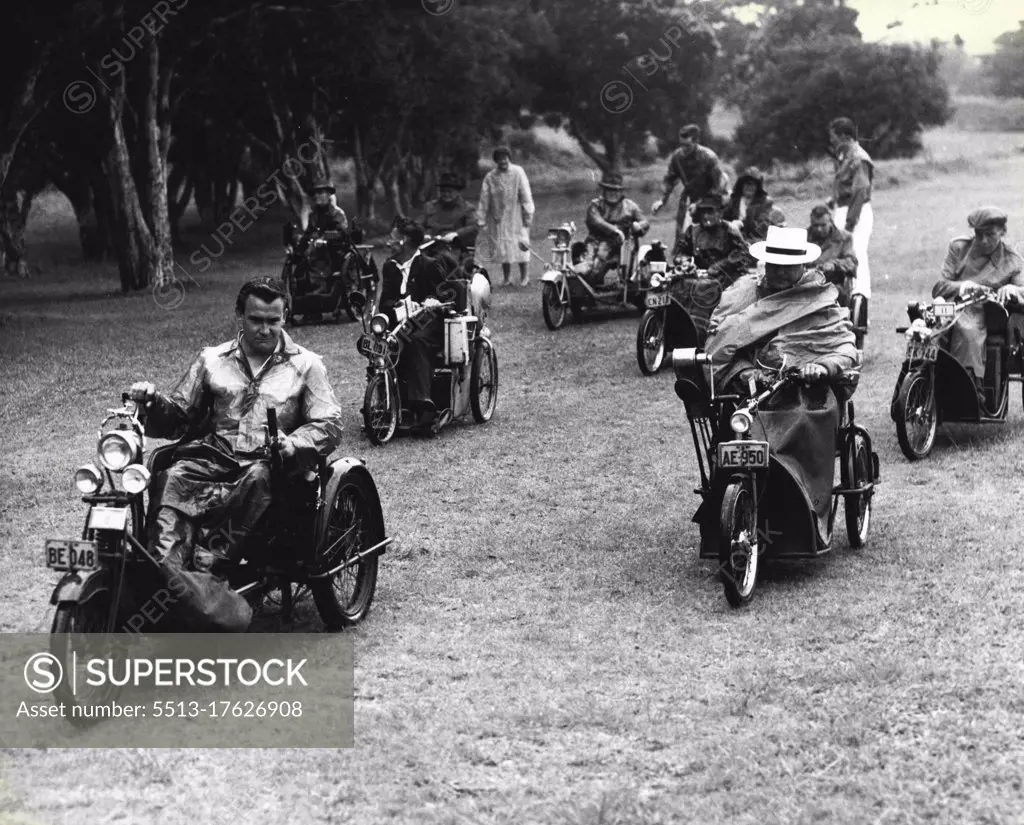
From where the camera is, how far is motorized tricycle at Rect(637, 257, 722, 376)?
14219 mm

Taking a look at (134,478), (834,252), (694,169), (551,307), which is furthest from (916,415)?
(694,169)

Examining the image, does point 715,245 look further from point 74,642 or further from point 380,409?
point 74,642

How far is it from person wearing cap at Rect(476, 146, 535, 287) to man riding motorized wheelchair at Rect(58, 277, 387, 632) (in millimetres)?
14602

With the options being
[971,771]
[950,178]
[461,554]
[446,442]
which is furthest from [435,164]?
[971,771]

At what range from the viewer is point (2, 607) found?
732cm

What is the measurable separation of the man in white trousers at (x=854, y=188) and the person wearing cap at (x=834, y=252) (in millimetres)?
1234

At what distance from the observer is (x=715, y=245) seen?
49.0 ft

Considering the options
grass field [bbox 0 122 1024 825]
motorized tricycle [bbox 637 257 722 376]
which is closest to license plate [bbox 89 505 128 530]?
grass field [bbox 0 122 1024 825]

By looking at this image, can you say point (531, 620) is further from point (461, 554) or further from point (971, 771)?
point (971, 771)

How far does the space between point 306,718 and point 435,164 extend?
4670 cm

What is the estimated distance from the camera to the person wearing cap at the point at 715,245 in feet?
48.4

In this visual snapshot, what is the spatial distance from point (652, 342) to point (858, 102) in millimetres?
44084

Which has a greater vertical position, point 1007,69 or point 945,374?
point 945,374

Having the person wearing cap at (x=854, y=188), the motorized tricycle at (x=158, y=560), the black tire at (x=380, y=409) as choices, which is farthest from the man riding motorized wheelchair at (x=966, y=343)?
the motorized tricycle at (x=158, y=560)
